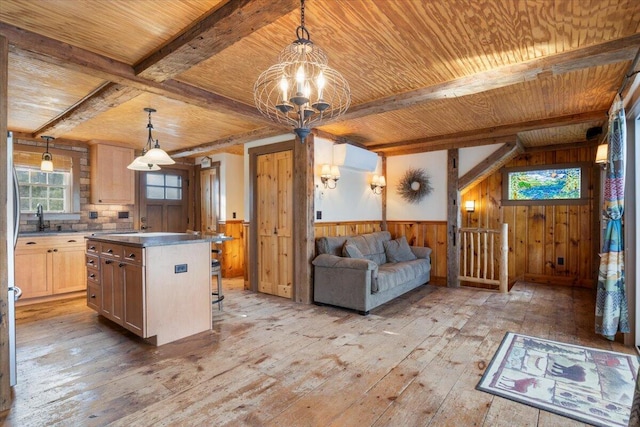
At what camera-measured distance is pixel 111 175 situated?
18.4 feet

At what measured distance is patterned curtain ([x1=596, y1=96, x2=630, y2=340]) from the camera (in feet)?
9.73

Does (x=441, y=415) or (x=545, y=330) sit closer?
(x=441, y=415)

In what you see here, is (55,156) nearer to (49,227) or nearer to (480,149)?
(49,227)

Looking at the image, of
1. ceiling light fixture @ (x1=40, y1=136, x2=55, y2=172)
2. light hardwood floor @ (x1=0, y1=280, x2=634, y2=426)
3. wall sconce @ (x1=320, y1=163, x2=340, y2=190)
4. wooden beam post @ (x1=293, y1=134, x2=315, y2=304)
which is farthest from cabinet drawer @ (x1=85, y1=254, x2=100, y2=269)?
wall sconce @ (x1=320, y1=163, x2=340, y2=190)

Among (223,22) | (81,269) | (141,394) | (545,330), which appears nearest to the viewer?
(223,22)

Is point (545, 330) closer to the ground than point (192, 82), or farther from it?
closer to the ground

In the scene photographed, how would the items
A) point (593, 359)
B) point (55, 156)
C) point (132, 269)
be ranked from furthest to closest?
point (55, 156)
point (132, 269)
point (593, 359)

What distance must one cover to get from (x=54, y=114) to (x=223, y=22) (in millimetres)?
3433

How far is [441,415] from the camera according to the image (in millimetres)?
1997

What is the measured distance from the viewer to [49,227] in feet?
16.7

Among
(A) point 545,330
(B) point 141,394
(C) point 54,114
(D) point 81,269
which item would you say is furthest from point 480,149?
(D) point 81,269

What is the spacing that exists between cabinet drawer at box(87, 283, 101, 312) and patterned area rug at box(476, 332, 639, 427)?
3.90 m

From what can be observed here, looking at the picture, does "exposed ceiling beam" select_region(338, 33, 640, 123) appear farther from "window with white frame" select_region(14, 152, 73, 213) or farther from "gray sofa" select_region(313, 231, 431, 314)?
"window with white frame" select_region(14, 152, 73, 213)

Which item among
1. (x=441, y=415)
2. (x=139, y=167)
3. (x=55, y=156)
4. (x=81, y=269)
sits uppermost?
(x=55, y=156)
